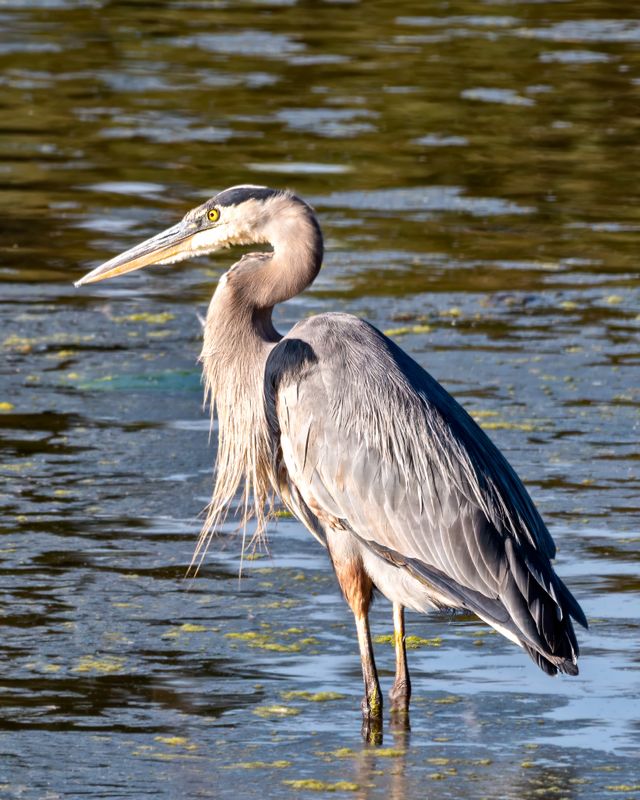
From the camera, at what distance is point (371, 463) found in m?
6.21

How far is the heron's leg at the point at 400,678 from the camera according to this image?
601 cm

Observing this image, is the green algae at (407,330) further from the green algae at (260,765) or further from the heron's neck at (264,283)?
the green algae at (260,765)

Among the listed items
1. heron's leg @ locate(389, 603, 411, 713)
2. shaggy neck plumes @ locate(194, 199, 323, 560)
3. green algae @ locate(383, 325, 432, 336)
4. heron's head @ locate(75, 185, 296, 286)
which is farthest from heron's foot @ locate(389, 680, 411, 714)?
green algae @ locate(383, 325, 432, 336)

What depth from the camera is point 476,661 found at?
6.48 m

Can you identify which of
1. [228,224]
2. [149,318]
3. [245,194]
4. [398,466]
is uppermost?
[245,194]

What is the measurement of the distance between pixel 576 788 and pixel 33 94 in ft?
44.8

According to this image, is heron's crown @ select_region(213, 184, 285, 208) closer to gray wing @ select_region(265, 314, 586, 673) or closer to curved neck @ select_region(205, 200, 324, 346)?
curved neck @ select_region(205, 200, 324, 346)

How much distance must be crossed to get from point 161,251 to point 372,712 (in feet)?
6.51

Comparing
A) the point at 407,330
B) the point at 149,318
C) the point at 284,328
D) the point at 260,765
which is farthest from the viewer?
the point at 149,318

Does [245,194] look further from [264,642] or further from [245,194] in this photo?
[264,642]

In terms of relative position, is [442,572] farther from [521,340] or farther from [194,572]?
[521,340]

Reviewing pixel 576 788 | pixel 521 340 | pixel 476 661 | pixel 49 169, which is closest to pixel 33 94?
pixel 49 169

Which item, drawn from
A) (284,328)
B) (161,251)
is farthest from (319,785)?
(284,328)

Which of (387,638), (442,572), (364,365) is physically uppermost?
(364,365)
